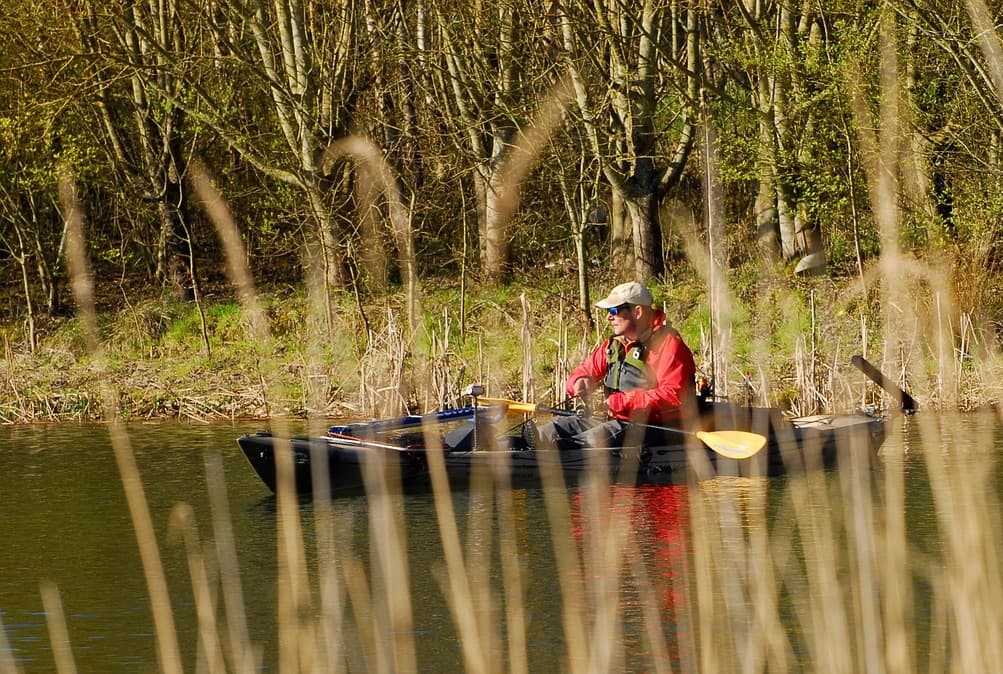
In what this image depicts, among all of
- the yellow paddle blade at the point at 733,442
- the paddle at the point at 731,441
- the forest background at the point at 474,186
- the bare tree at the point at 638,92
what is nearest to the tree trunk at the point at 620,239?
the forest background at the point at 474,186

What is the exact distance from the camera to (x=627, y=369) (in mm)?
9680

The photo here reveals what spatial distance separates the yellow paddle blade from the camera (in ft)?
29.8

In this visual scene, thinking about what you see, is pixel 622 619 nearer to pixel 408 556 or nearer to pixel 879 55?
pixel 408 556

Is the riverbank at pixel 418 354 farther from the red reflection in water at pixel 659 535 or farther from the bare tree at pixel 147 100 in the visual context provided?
the red reflection in water at pixel 659 535

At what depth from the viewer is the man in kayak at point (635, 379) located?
9469 millimetres

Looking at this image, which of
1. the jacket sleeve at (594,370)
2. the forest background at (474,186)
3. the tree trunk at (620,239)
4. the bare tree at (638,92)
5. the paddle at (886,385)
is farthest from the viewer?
the tree trunk at (620,239)

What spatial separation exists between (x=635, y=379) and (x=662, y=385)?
0.24 m

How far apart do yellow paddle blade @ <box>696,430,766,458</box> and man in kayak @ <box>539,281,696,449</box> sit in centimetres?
31

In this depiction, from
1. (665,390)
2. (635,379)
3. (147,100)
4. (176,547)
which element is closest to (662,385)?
(665,390)

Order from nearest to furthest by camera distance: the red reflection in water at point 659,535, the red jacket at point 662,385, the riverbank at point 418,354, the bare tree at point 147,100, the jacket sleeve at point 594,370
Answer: the red reflection in water at point 659,535 < the red jacket at point 662,385 < the jacket sleeve at point 594,370 < the riverbank at point 418,354 < the bare tree at point 147,100

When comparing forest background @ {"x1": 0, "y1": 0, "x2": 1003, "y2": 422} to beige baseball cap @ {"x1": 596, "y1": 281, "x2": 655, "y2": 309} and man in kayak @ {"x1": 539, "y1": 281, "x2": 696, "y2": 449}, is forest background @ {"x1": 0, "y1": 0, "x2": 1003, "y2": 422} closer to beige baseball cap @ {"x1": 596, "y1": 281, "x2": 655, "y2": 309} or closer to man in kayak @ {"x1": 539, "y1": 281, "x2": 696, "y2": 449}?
man in kayak @ {"x1": 539, "y1": 281, "x2": 696, "y2": 449}

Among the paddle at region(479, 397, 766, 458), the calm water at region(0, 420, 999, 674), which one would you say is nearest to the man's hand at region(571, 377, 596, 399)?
the paddle at region(479, 397, 766, 458)

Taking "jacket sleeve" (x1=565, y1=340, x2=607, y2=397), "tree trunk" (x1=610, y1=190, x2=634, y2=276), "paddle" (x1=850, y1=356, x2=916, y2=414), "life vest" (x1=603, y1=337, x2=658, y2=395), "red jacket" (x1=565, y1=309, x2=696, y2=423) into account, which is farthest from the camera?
"tree trunk" (x1=610, y1=190, x2=634, y2=276)

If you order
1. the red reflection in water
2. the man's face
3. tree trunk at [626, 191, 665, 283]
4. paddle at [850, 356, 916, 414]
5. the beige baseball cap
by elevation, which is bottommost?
the red reflection in water
